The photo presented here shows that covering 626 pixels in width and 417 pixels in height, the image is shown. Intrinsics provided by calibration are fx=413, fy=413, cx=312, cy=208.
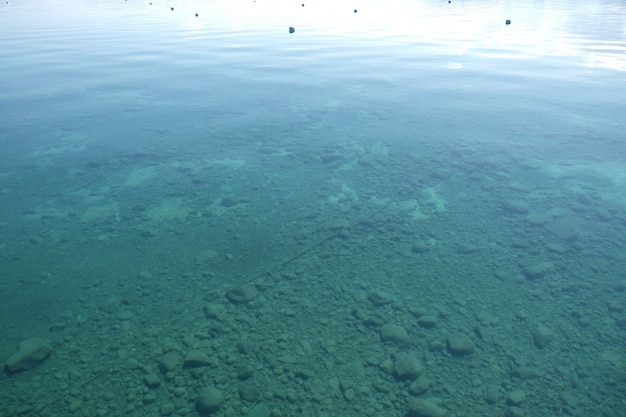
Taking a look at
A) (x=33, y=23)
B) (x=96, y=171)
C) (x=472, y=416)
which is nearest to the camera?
(x=472, y=416)

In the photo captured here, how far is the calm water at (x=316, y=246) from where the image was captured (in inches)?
208

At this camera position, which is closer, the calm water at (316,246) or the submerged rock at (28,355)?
the calm water at (316,246)

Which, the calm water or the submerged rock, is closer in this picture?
the calm water

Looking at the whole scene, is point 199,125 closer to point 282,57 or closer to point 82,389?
point 82,389

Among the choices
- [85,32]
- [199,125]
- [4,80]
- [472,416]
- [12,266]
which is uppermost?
[85,32]

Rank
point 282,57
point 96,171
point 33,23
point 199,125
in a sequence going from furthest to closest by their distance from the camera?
point 33,23 → point 282,57 → point 199,125 → point 96,171

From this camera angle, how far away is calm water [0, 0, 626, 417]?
208 inches

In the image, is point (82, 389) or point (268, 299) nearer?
point (82, 389)

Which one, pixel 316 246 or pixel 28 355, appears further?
pixel 316 246

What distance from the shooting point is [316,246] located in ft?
26.1

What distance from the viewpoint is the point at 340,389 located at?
5.22 metres

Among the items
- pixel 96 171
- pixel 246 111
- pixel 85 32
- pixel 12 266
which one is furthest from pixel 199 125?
pixel 85 32

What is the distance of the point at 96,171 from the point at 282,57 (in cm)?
1584

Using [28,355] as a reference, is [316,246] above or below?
above
